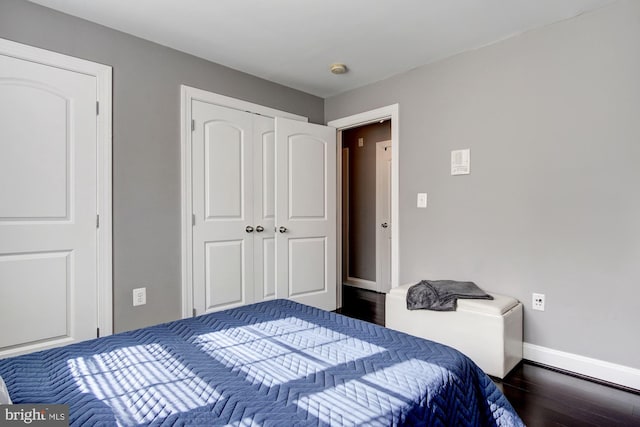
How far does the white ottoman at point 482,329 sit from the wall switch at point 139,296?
2.01 metres

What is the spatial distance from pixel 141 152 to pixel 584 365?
3.40m

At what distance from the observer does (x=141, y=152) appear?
8.62 feet

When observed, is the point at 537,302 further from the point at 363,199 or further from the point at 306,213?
the point at 363,199

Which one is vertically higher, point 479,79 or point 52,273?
point 479,79

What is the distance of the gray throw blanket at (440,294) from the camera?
2.52 m

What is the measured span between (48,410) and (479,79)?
10.4ft

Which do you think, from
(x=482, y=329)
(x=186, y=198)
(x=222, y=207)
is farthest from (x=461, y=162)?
(x=186, y=198)

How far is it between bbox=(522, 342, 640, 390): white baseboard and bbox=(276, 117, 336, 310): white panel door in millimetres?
1929

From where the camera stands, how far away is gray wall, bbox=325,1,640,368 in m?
2.19

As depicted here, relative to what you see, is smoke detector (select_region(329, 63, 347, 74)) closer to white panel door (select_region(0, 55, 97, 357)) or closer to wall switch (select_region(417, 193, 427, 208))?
wall switch (select_region(417, 193, 427, 208))

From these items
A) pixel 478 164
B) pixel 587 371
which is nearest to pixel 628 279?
pixel 587 371

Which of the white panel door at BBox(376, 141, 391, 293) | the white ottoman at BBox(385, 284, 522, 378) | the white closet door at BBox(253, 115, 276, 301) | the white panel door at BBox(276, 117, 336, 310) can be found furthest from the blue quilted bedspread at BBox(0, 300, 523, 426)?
the white panel door at BBox(376, 141, 391, 293)

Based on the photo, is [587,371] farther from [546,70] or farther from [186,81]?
[186,81]

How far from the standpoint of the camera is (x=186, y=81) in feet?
9.47
